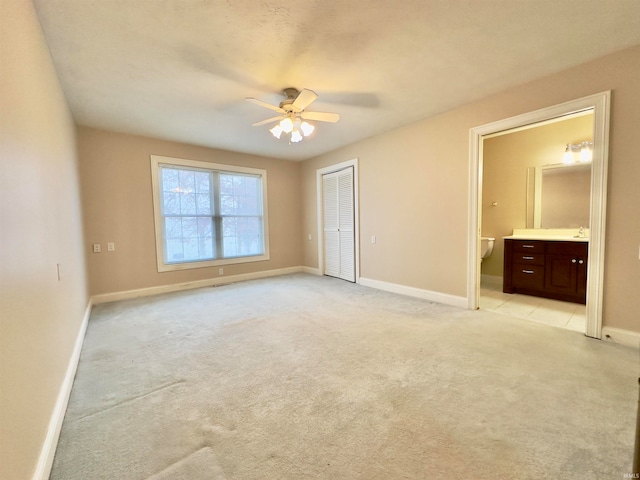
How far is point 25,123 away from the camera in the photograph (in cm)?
145

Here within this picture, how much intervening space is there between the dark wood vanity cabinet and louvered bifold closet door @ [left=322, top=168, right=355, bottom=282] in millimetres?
2451

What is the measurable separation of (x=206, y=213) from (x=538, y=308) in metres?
5.24

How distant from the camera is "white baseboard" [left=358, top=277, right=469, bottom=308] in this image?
346cm

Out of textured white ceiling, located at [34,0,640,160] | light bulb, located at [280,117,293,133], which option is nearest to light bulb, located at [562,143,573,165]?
textured white ceiling, located at [34,0,640,160]

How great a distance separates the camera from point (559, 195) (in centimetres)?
402

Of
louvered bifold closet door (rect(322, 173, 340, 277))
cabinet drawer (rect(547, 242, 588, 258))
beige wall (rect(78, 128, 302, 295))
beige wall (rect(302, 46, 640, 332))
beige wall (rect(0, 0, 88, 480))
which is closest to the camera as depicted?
beige wall (rect(0, 0, 88, 480))

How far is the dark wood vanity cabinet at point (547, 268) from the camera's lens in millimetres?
3473

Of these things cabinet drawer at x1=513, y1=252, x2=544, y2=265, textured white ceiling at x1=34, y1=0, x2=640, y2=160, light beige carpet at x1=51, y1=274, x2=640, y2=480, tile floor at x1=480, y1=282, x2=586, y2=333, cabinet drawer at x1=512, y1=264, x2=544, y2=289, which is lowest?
tile floor at x1=480, y1=282, x2=586, y2=333

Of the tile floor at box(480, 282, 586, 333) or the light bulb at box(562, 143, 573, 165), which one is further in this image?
the light bulb at box(562, 143, 573, 165)

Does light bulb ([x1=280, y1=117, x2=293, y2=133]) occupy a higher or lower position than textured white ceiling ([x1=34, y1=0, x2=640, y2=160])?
lower

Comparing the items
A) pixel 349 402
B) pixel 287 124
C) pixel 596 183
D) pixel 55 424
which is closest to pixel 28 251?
pixel 55 424

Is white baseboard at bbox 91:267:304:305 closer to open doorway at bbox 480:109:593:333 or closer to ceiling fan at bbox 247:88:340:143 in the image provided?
ceiling fan at bbox 247:88:340:143

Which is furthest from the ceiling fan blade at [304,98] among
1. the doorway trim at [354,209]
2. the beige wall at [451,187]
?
the doorway trim at [354,209]

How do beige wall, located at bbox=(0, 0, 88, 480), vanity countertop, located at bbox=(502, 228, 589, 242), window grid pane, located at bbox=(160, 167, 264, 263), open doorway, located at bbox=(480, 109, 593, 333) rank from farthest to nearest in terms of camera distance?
window grid pane, located at bbox=(160, 167, 264, 263), vanity countertop, located at bbox=(502, 228, 589, 242), open doorway, located at bbox=(480, 109, 593, 333), beige wall, located at bbox=(0, 0, 88, 480)
